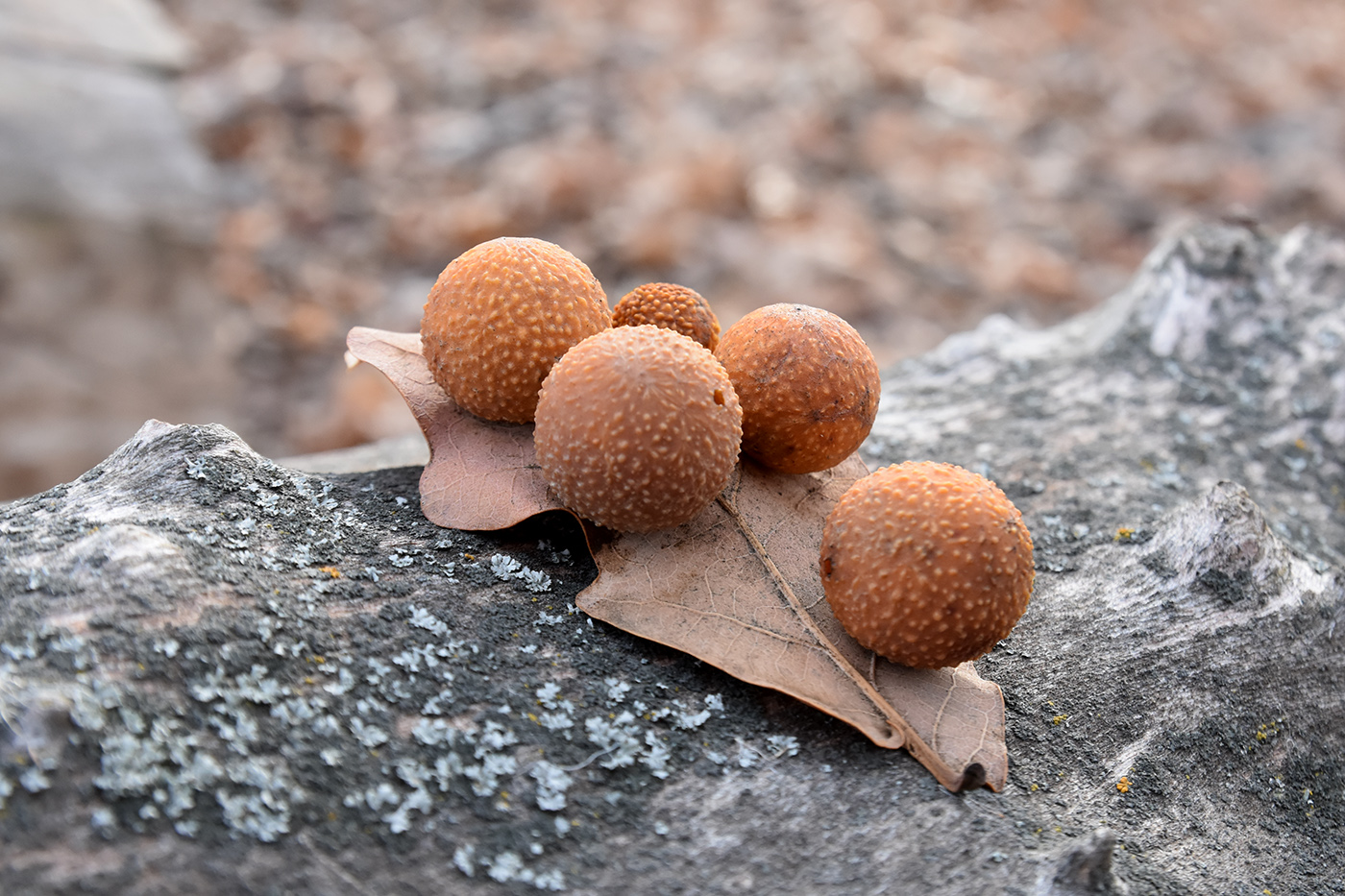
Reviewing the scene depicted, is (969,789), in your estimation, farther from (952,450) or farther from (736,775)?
(952,450)

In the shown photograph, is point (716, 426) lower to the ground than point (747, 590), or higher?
higher

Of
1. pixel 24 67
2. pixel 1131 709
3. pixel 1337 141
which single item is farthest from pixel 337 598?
pixel 1337 141

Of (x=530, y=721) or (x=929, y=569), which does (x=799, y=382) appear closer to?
(x=929, y=569)

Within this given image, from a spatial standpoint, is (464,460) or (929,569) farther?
(464,460)

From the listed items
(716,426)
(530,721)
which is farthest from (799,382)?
(530,721)

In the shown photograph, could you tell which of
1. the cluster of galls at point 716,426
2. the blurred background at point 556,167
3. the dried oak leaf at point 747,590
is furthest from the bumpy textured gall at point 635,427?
the blurred background at point 556,167

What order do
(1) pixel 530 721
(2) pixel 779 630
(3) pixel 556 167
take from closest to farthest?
(1) pixel 530 721 → (2) pixel 779 630 → (3) pixel 556 167
